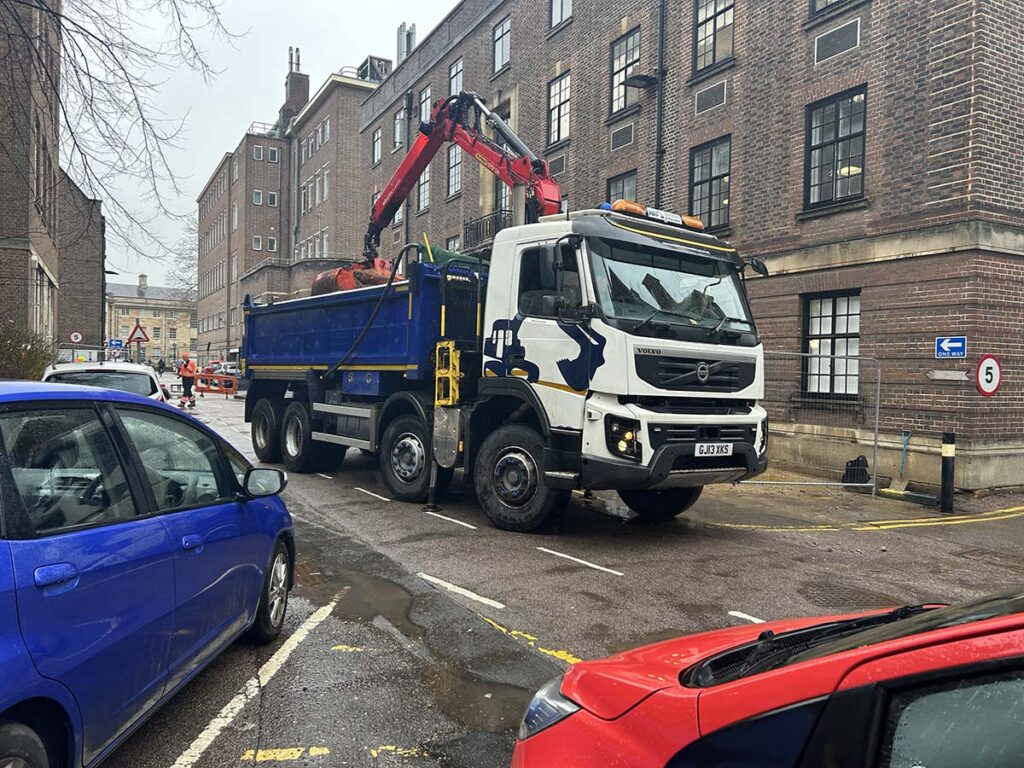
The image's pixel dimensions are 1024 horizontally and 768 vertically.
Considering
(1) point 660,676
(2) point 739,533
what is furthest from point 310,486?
(1) point 660,676

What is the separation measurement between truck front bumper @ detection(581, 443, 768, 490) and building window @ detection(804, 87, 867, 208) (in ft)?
25.0

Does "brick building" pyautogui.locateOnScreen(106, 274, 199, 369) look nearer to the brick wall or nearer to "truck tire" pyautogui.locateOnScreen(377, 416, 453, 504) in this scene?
the brick wall

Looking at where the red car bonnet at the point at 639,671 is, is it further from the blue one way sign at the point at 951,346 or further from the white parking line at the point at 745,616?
the blue one way sign at the point at 951,346

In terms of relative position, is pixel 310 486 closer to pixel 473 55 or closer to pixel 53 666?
pixel 53 666

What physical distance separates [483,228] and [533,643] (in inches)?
832

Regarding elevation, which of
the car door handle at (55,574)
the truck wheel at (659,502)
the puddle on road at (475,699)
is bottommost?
the puddle on road at (475,699)

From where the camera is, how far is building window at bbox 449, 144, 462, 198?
26641 mm

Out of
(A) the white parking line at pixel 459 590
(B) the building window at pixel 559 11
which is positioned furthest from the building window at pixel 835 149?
(A) the white parking line at pixel 459 590

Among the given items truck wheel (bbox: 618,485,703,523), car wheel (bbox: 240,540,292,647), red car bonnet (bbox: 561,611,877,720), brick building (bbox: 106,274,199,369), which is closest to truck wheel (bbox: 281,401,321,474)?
truck wheel (bbox: 618,485,703,523)

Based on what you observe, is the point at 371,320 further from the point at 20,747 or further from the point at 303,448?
the point at 20,747

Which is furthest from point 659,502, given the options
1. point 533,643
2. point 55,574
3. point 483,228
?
point 483,228

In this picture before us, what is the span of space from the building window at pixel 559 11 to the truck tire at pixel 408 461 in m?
15.8

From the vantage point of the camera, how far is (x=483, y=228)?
24484 millimetres

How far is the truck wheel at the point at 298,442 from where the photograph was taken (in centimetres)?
1133
